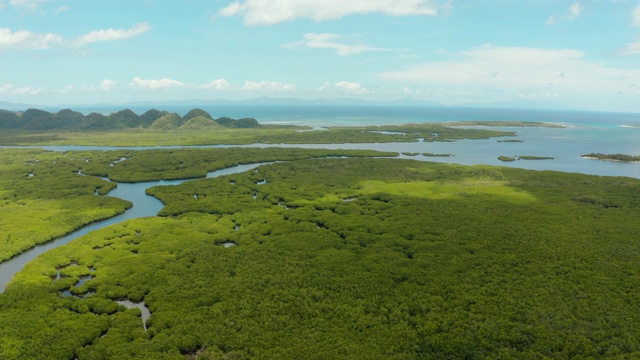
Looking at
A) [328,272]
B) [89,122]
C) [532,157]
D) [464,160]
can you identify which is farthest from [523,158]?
[89,122]

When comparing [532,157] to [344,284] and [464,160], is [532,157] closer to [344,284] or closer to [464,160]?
[464,160]

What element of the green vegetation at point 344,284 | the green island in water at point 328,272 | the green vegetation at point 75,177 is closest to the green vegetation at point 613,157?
the green island in water at point 328,272


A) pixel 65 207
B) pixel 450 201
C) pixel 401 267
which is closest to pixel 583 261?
pixel 401 267

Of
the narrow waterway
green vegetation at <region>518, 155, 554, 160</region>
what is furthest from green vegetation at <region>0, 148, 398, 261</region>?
green vegetation at <region>518, 155, 554, 160</region>

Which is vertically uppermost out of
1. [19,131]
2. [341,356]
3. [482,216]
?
[19,131]

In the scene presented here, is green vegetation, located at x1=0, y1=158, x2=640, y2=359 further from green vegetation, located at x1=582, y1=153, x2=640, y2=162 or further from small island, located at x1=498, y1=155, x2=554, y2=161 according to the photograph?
green vegetation, located at x1=582, y1=153, x2=640, y2=162

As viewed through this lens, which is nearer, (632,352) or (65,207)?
(632,352)

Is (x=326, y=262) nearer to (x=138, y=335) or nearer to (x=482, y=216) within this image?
(x=138, y=335)
